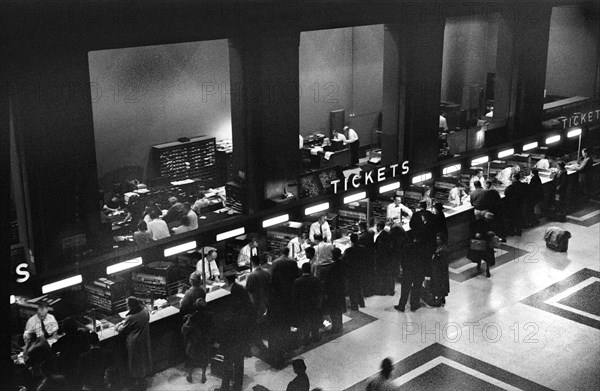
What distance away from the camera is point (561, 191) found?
17672mm

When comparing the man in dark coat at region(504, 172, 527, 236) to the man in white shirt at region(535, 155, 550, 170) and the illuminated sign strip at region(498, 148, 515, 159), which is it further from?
the man in white shirt at region(535, 155, 550, 170)

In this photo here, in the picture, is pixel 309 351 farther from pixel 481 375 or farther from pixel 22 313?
pixel 22 313

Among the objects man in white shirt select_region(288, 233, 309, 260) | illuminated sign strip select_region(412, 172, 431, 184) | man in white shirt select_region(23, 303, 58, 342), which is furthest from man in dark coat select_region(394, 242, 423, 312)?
man in white shirt select_region(23, 303, 58, 342)

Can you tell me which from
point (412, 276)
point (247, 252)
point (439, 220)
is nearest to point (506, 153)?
point (439, 220)

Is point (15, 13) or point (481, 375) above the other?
point (15, 13)

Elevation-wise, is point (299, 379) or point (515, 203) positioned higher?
point (515, 203)

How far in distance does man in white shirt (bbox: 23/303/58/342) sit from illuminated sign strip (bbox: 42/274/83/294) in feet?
1.33

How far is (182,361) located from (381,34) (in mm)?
13440

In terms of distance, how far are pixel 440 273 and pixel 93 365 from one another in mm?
6048

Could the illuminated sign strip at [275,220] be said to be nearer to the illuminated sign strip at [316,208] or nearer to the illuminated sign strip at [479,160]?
the illuminated sign strip at [316,208]

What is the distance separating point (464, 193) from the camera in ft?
54.3

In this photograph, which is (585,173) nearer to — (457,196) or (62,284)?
(457,196)

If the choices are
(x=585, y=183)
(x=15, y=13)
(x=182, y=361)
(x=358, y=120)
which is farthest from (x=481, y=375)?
(x=358, y=120)

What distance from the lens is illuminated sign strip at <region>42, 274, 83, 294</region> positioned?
1002 centimetres
